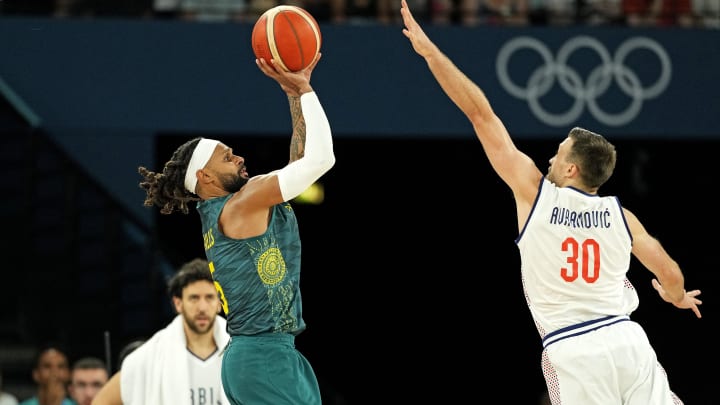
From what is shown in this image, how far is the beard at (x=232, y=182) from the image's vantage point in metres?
6.29

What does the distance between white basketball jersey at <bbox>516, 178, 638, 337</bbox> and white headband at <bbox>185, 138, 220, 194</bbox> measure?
1557 mm

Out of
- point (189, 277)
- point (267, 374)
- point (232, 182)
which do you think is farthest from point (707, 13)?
point (267, 374)

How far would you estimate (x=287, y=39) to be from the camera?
6539 mm

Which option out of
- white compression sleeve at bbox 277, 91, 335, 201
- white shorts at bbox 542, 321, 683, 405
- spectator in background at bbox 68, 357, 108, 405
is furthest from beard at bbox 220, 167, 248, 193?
spectator in background at bbox 68, 357, 108, 405

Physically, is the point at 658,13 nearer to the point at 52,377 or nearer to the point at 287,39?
the point at 52,377

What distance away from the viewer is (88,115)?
12578mm

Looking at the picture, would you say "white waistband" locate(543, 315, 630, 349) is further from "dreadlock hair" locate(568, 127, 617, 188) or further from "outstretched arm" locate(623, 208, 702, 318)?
"dreadlock hair" locate(568, 127, 617, 188)

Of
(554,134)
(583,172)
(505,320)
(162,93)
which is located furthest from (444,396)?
(583,172)

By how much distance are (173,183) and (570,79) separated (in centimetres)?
731

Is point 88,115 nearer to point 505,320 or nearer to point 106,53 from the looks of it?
point 106,53

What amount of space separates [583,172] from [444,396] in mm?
10418

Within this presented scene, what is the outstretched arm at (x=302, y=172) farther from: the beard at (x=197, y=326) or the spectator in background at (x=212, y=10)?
the spectator in background at (x=212, y=10)

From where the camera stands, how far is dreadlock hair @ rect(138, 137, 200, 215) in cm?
636

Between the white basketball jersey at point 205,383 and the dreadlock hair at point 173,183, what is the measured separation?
1669mm
